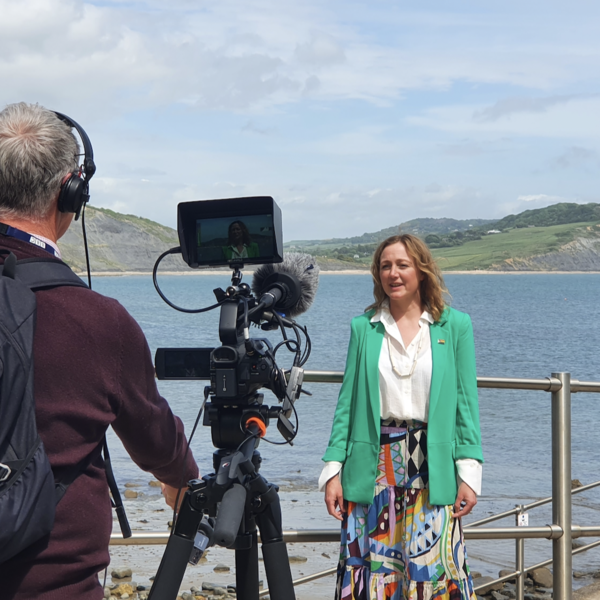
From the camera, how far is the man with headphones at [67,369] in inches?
53.2

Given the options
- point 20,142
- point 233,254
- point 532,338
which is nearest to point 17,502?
point 20,142

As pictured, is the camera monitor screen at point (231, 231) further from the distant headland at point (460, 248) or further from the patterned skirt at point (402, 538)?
the distant headland at point (460, 248)

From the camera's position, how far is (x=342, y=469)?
251cm

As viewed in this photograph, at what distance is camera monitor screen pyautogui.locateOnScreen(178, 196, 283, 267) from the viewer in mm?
1981

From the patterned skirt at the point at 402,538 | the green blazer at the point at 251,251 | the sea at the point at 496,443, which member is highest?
the green blazer at the point at 251,251

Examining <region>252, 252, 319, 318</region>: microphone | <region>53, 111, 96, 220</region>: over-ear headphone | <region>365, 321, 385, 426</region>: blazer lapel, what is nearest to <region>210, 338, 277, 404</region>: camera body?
<region>252, 252, 319, 318</region>: microphone

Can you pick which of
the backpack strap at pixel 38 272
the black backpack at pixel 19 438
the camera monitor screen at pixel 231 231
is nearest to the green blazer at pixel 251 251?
the camera monitor screen at pixel 231 231

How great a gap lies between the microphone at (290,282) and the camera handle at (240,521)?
1.28ft

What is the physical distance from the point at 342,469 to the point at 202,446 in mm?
6919

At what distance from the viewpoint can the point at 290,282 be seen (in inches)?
83.3

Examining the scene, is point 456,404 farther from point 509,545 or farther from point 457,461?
point 509,545

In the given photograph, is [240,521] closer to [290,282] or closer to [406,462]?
[290,282]

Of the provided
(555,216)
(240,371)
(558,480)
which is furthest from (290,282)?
(555,216)

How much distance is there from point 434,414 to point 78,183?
4.56 feet
